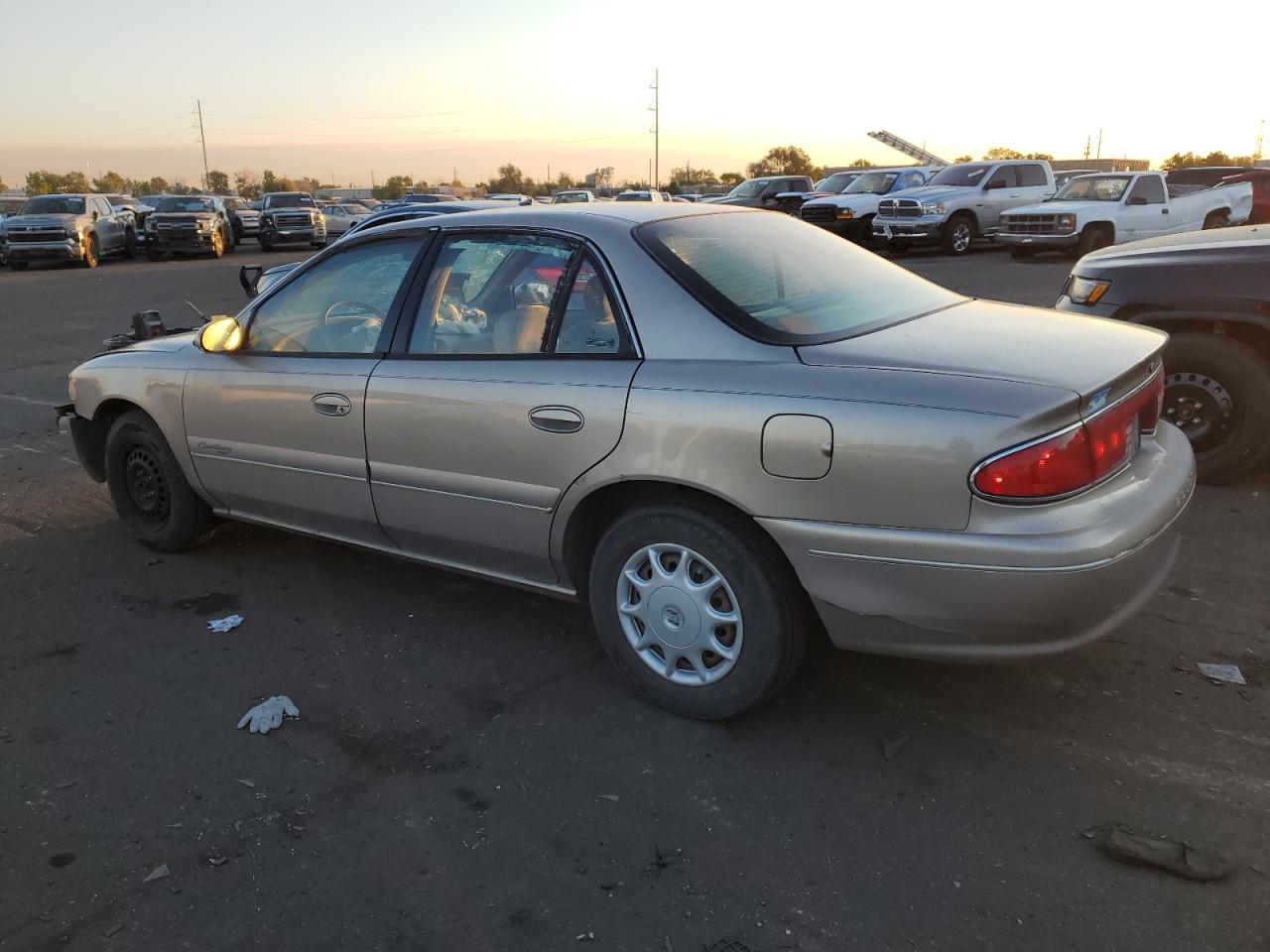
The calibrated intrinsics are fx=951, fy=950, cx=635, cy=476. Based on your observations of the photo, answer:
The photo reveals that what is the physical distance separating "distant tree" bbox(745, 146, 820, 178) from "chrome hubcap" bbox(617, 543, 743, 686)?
2837 inches

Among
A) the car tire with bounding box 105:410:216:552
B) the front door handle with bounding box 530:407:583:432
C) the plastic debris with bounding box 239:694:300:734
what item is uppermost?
the front door handle with bounding box 530:407:583:432

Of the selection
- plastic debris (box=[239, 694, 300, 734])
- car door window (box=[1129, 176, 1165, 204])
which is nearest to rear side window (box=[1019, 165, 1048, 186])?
car door window (box=[1129, 176, 1165, 204])

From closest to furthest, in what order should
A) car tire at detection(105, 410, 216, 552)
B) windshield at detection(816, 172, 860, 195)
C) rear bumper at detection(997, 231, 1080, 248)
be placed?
1. car tire at detection(105, 410, 216, 552)
2. rear bumper at detection(997, 231, 1080, 248)
3. windshield at detection(816, 172, 860, 195)

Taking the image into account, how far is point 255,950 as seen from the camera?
2.30 metres

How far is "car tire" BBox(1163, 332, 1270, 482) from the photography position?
16.6 feet

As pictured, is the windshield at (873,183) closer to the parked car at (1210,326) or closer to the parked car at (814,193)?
the parked car at (814,193)

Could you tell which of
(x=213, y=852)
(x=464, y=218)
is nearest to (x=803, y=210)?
(x=464, y=218)

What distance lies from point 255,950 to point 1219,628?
141 inches

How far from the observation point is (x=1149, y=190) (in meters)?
17.8

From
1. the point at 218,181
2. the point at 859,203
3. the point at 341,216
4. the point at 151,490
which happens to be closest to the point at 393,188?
the point at 218,181

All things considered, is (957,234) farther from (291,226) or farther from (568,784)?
(568,784)

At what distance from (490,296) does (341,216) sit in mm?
32114

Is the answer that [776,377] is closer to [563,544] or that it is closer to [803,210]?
[563,544]

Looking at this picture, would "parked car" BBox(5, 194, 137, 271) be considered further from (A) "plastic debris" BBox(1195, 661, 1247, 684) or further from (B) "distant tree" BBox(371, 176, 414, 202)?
(B) "distant tree" BBox(371, 176, 414, 202)
